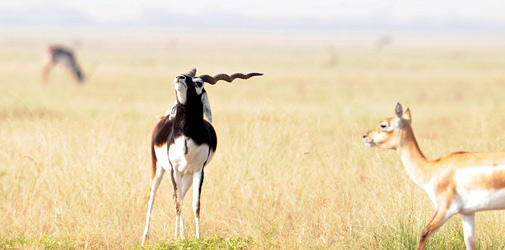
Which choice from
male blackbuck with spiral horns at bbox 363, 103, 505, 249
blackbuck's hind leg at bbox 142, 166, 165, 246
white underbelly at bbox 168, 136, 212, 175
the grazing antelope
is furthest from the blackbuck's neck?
the grazing antelope

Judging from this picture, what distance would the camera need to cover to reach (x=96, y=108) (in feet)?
52.9

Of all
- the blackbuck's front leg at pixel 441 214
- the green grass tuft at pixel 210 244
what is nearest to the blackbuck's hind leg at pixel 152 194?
the green grass tuft at pixel 210 244

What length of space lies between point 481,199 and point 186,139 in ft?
7.87

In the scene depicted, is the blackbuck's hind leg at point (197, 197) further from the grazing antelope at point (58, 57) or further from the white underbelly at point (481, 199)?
the grazing antelope at point (58, 57)

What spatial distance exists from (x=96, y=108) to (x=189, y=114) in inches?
416

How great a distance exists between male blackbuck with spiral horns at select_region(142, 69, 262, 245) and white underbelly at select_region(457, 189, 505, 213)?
223 cm

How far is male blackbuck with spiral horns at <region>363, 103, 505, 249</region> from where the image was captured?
15.3 ft

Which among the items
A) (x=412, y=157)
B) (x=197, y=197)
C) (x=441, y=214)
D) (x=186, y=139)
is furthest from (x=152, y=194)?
(x=441, y=214)

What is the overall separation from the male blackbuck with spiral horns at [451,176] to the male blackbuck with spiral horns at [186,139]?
1584mm

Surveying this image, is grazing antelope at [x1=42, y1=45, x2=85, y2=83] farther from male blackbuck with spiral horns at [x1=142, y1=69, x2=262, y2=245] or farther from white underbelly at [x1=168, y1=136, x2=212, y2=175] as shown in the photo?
white underbelly at [x1=168, y1=136, x2=212, y2=175]

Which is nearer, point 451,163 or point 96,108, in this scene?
point 451,163

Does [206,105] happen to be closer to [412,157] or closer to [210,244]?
[210,244]

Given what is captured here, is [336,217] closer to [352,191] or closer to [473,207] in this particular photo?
[352,191]

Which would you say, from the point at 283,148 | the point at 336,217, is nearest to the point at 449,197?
the point at 336,217
